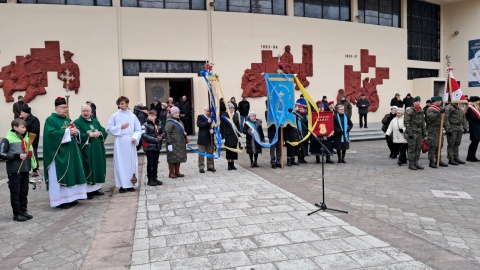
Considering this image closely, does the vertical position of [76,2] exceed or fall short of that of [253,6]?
it falls short

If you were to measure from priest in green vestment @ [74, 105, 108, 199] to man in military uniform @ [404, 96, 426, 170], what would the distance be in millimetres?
7585

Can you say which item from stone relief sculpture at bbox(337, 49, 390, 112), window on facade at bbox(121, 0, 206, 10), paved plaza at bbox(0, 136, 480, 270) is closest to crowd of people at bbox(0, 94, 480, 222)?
paved plaza at bbox(0, 136, 480, 270)

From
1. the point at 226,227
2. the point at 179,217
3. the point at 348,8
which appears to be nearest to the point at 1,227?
the point at 179,217

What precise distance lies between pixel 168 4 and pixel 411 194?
46.7ft

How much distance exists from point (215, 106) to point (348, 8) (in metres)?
15.3

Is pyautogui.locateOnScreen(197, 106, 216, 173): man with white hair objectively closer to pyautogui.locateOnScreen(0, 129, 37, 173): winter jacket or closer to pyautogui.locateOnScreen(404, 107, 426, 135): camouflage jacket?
pyautogui.locateOnScreen(0, 129, 37, 173): winter jacket

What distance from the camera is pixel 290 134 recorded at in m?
10.7

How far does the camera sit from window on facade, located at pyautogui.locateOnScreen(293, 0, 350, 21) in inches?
800

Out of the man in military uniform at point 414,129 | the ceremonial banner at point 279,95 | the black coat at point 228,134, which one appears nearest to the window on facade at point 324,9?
the ceremonial banner at point 279,95

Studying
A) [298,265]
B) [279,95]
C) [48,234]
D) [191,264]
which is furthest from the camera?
[279,95]

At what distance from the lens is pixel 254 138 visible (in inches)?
416

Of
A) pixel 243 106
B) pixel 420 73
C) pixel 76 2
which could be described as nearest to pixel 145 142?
pixel 243 106

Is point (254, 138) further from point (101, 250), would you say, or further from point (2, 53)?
point (2, 53)

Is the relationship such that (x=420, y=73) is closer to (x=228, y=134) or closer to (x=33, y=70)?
(x=228, y=134)
